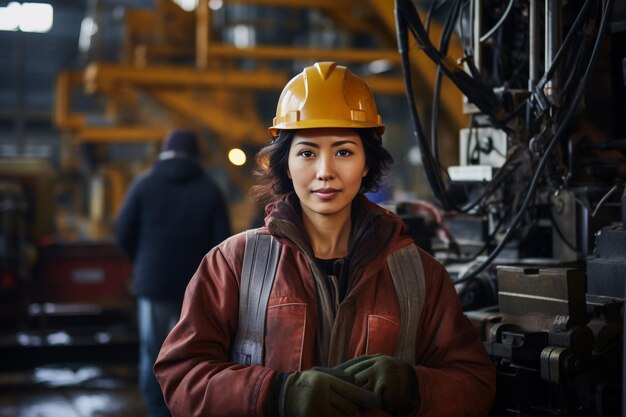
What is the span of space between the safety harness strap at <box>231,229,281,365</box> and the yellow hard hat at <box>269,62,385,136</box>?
0.36m

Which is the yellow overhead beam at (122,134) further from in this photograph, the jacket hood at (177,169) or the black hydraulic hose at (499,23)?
the black hydraulic hose at (499,23)

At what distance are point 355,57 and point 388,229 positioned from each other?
25.1 ft

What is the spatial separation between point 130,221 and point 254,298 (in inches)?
141

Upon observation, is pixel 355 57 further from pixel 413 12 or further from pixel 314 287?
pixel 314 287

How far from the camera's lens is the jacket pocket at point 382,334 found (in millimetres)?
2424

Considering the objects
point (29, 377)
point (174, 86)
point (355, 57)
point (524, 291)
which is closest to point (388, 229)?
point (524, 291)

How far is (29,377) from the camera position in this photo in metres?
7.90

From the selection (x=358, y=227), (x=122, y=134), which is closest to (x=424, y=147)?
(x=358, y=227)

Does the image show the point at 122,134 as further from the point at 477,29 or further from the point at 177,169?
the point at 477,29

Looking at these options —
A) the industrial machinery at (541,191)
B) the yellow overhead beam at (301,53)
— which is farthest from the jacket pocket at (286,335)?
the yellow overhead beam at (301,53)

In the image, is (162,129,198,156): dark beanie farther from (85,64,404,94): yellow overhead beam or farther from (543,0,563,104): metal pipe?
(85,64,404,94): yellow overhead beam

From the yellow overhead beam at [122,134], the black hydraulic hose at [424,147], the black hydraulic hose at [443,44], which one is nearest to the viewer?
the black hydraulic hose at [424,147]

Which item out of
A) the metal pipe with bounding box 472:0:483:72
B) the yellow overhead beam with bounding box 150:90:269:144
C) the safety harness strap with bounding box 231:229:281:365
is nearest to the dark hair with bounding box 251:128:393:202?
the safety harness strap with bounding box 231:229:281:365

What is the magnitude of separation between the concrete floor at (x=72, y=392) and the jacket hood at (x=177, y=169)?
1903 millimetres
